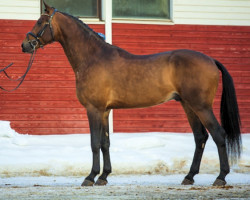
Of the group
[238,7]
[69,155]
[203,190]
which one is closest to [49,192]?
[203,190]

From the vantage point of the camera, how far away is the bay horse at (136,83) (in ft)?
24.2

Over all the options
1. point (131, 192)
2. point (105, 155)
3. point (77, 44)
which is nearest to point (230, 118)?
point (105, 155)

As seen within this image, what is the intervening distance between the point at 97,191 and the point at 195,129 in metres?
1.82

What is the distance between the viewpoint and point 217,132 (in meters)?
7.32

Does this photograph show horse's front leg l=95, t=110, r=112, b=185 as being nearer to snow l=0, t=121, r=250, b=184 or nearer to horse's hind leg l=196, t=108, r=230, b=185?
snow l=0, t=121, r=250, b=184

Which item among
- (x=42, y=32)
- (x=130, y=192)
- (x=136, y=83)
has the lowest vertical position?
(x=130, y=192)

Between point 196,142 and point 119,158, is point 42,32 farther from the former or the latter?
point 119,158

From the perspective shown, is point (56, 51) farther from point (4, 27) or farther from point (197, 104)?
point (197, 104)

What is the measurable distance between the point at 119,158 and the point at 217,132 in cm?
280

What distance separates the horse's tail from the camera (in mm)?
7555

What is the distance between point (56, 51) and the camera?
12.8 meters

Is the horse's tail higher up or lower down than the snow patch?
higher up

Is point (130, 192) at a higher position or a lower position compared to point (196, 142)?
lower

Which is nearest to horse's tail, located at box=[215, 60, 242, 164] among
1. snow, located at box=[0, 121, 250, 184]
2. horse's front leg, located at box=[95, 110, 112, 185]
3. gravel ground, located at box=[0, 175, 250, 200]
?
gravel ground, located at box=[0, 175, 250, 200]
